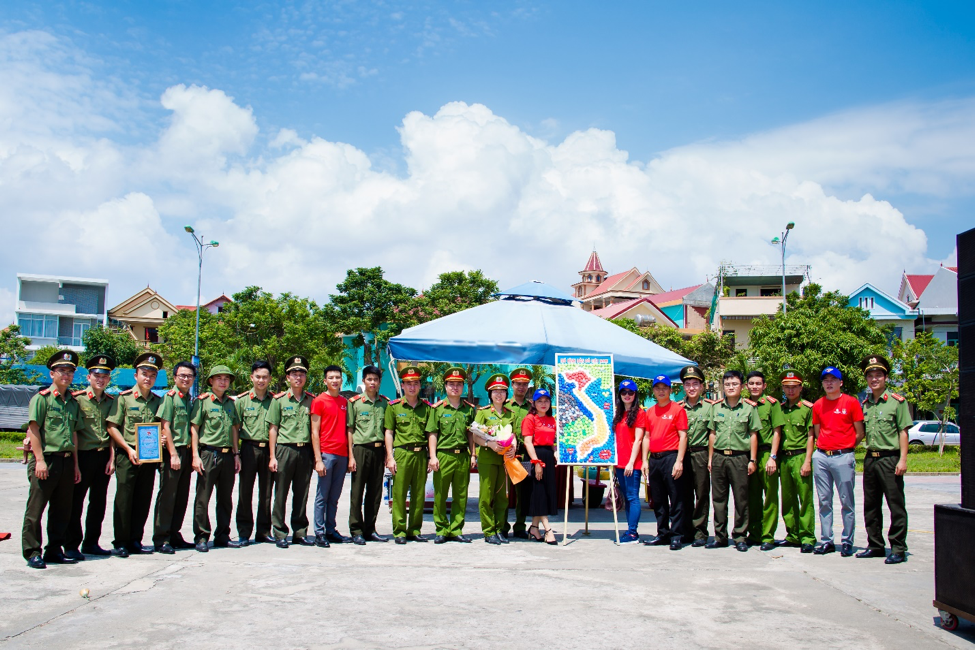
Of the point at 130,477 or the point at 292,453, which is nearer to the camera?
the point at 130,477

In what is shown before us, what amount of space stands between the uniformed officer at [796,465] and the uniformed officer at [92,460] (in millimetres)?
6592

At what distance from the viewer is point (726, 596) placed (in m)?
5.62

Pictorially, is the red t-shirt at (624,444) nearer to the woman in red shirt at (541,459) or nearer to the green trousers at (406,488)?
the woman in red shirt at (541,459)

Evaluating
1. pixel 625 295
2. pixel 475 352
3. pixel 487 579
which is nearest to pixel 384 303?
pixel 475 352

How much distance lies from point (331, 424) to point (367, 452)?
0.49 m

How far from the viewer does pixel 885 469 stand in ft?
23.5

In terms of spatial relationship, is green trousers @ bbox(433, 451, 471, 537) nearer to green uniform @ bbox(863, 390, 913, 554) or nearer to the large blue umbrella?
the large blue umbrella

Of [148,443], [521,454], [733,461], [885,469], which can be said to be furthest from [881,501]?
[148,443]

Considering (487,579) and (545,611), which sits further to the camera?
(487,579)

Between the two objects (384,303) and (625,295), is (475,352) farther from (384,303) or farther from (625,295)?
(625,295)

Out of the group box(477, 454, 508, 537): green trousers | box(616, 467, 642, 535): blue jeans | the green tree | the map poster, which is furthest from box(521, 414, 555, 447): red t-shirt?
the green tree

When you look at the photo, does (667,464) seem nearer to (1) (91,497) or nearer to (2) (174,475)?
(2) (174,475)

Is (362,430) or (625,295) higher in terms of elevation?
(625,295)

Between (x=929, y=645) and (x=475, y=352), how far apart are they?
5577 millimetres
